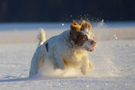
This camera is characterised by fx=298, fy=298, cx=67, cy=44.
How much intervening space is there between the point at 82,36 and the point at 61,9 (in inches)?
1012

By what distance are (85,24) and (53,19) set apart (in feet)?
85.3

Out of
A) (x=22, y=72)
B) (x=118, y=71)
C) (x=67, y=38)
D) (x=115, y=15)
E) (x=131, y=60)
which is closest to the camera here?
(x=67, y=38)

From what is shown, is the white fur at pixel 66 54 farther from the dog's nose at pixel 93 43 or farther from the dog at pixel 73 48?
the dog's nose at pixel 93 43

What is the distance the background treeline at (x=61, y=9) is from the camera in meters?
29.6

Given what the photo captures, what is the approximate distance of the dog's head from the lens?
193 inches

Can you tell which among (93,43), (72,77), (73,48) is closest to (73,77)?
(72,77)

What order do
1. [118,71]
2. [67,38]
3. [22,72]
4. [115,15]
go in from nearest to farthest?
[67,38] → [118,71] → [22,72] → [115,15]

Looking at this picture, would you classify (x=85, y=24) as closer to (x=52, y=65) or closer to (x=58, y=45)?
(x=58, y=45)

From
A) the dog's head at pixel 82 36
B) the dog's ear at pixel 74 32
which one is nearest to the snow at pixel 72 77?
the dog's head at pixel 82 36

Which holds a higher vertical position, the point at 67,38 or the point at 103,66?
the point at 67,38

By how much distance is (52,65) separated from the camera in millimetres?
→ 5234

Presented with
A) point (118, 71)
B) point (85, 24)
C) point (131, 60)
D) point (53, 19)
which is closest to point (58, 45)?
point (85, 24)

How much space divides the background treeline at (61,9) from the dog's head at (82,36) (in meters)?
23.9

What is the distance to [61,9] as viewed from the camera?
1198 inches
